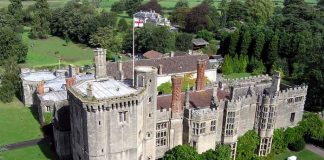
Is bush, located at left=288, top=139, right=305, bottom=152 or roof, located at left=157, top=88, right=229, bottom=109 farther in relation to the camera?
bush, located at left=288, top=139, right=305, bottom=152

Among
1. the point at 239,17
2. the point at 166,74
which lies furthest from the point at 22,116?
the point at 239,17

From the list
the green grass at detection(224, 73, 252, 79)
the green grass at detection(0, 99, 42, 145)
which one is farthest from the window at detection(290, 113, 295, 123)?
the green grass at detection(0, 99, 42, 145)

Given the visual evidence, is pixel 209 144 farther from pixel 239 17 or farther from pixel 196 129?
pixel 239 17

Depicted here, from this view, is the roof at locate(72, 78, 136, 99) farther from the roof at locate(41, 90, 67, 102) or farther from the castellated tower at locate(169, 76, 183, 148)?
the roof at locate(41, 90, 67, 102)

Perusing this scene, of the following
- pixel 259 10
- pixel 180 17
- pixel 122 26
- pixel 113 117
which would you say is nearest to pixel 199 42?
pixel 180 17

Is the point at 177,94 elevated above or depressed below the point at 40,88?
above

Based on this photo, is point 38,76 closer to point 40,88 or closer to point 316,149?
point 40,88

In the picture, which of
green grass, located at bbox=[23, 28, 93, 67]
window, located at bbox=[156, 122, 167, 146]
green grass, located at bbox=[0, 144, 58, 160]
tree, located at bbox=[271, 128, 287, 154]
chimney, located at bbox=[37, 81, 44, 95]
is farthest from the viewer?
green grass, located at bbox=[23, 28, 93, 67]

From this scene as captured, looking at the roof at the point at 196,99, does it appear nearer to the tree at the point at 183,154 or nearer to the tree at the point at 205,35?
the tree at the point at 183,154
